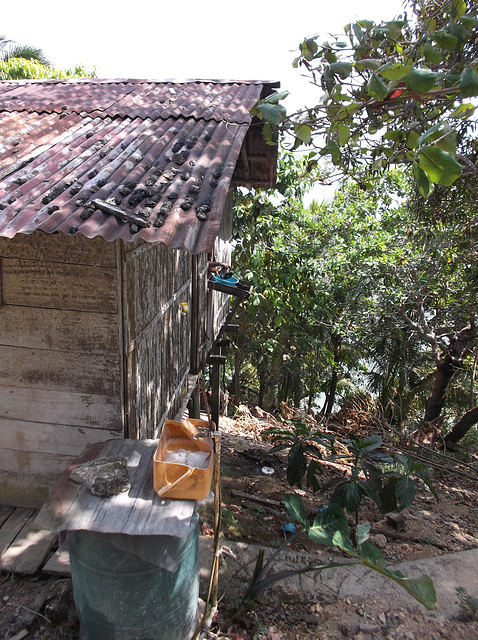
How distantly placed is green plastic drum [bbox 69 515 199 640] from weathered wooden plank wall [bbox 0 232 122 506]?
111 centimetres

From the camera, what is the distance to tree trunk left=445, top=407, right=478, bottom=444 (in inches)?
347

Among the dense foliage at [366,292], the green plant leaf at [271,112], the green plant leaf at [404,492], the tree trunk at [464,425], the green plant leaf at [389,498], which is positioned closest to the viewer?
the green plant leaf at [271,112]

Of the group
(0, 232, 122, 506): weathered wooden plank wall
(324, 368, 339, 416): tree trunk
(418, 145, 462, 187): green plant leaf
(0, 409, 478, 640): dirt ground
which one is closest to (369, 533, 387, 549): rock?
(0, 409, 478, 640): dirt ground

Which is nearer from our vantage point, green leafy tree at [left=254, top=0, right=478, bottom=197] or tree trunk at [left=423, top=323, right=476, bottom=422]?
green leafy tree at [left=254, top=0, right=478, bottom=197]

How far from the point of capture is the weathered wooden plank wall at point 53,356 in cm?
334

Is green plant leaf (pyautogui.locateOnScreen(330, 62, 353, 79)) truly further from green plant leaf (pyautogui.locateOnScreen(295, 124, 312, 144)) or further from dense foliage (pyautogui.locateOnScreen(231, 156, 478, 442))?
dense foliage (pyautogui.locateOnScreen(231, 156, 478, 442))

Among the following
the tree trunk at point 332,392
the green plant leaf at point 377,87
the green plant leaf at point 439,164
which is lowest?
the tree trunk at point 332,392

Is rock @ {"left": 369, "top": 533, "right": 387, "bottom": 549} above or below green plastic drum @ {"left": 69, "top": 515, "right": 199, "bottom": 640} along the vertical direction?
below

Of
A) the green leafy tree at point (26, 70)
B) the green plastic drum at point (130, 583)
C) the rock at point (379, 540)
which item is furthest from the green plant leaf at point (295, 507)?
the green leafy tree at point (26, 70)

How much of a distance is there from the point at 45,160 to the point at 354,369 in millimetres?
12778

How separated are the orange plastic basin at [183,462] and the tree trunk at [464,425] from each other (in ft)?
23.9

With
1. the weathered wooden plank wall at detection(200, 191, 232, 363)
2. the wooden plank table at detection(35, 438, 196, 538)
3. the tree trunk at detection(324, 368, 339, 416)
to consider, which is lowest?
the tree trunk at detection(324, 368, 339, 416)

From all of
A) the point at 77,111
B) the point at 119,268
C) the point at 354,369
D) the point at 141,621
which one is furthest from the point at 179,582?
the point at 354,369

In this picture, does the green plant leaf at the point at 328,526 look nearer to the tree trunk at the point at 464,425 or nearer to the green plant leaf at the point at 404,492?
the green plant leaf at the point at 404,492
